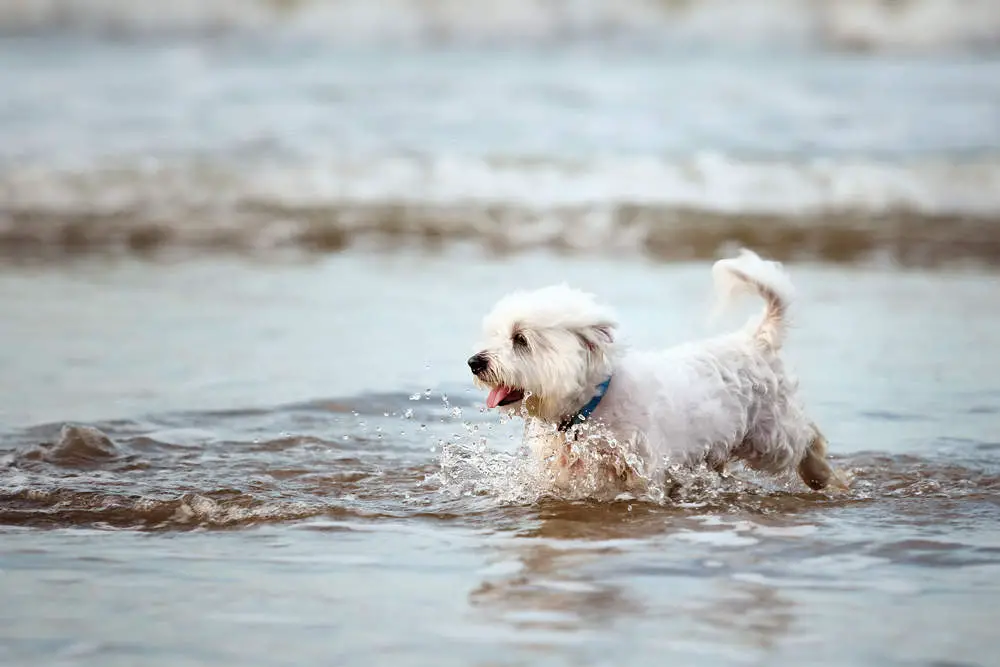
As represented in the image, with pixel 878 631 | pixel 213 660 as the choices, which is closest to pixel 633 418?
pixel 878 631

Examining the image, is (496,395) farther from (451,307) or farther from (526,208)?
(526,208)

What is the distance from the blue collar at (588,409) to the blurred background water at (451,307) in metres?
0.32

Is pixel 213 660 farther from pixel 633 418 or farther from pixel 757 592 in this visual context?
pixel 633 418

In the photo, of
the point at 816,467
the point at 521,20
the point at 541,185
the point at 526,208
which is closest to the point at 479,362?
the point at 816,467

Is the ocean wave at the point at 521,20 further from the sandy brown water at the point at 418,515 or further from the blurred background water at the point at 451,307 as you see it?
the sandy brown water at the point at 418,515

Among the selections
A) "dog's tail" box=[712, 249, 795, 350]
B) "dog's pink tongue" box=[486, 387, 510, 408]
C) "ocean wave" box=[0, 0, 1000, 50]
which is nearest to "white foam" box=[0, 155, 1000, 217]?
"ocean wave" box=[0, 0, 1000, 50]

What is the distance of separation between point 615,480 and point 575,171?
11.0m

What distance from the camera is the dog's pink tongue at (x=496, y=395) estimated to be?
524 centimetres

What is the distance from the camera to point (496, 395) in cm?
527

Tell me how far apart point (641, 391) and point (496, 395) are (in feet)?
1.82

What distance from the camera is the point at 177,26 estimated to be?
24172 millimetres

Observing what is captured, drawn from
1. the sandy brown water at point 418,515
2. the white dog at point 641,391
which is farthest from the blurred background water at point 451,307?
the white dog at point 641,391

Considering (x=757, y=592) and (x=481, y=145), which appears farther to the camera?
(x=481, y=145)

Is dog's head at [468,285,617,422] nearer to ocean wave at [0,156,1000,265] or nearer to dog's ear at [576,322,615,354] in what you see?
dog's ear at [576,322,615,354]
